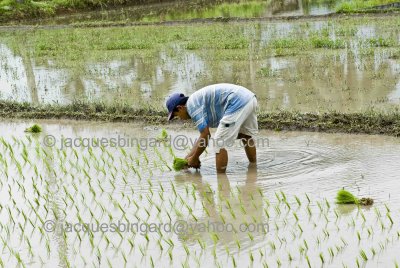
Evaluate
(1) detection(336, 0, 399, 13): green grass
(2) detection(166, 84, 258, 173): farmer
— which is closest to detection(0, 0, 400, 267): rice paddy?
(2) detection(166, 84, 258, 173): farmer

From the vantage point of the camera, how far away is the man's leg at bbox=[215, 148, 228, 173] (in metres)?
5.90

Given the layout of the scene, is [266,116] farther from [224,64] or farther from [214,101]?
[224,64]

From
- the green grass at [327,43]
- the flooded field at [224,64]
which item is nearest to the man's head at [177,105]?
the flooded field at [224,64]

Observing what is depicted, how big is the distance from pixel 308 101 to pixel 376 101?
0.72m

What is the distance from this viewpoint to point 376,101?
25.9ft

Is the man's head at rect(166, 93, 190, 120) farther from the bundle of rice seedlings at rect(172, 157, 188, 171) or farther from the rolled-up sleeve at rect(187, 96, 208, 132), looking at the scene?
the bundle of rice seedlings at rect(172, 157, 188, 171)

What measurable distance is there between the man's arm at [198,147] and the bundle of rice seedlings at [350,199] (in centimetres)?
120

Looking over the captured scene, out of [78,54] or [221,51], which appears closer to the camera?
[221,51]

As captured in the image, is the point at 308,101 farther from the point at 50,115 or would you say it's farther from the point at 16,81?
the point at 16,81

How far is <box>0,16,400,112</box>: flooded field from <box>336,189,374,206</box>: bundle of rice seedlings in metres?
2.66

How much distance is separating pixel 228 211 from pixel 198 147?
853mm

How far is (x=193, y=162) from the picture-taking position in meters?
6.05

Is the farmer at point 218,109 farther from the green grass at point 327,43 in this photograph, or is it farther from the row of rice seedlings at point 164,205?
the green grass at point 327,43

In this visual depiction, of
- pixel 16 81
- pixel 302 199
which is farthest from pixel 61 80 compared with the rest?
pixel 302 199
